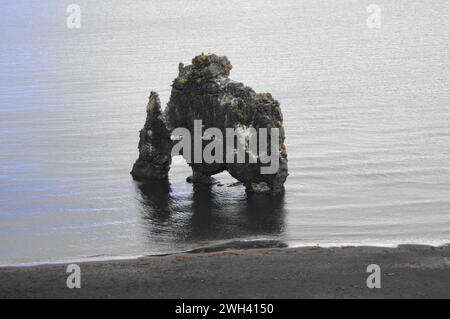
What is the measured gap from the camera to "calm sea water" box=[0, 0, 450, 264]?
1773 inches

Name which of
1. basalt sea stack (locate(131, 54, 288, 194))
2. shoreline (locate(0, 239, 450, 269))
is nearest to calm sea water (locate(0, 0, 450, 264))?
shoreline (locate(0, 239, 450, 269))

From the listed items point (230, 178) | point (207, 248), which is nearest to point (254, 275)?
point (207, 248)

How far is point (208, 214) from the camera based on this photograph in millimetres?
47625

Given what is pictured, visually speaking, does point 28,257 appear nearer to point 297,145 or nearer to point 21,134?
point 297,145

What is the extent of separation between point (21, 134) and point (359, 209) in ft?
133

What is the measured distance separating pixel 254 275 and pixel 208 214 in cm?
1377

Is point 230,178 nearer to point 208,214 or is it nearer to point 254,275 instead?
point 208,214

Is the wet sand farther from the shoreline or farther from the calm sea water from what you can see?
the calm sea water

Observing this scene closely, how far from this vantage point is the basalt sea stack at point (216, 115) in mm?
49844

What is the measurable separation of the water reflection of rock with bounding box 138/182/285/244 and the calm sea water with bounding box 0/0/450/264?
12 cm

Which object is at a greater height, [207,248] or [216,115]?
[216,115]

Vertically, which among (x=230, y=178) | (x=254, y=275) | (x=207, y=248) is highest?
(x=230, y=178)

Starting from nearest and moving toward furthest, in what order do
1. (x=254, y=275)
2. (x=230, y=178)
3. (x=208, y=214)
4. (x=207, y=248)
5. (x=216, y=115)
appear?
1. (x=254, y=275)
2. (x=207, y=248)
3. (x=208, y=214)
4. (x=216, y=115)
5. (x=230, y=178)

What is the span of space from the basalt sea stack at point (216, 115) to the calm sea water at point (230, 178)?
1499 mm
